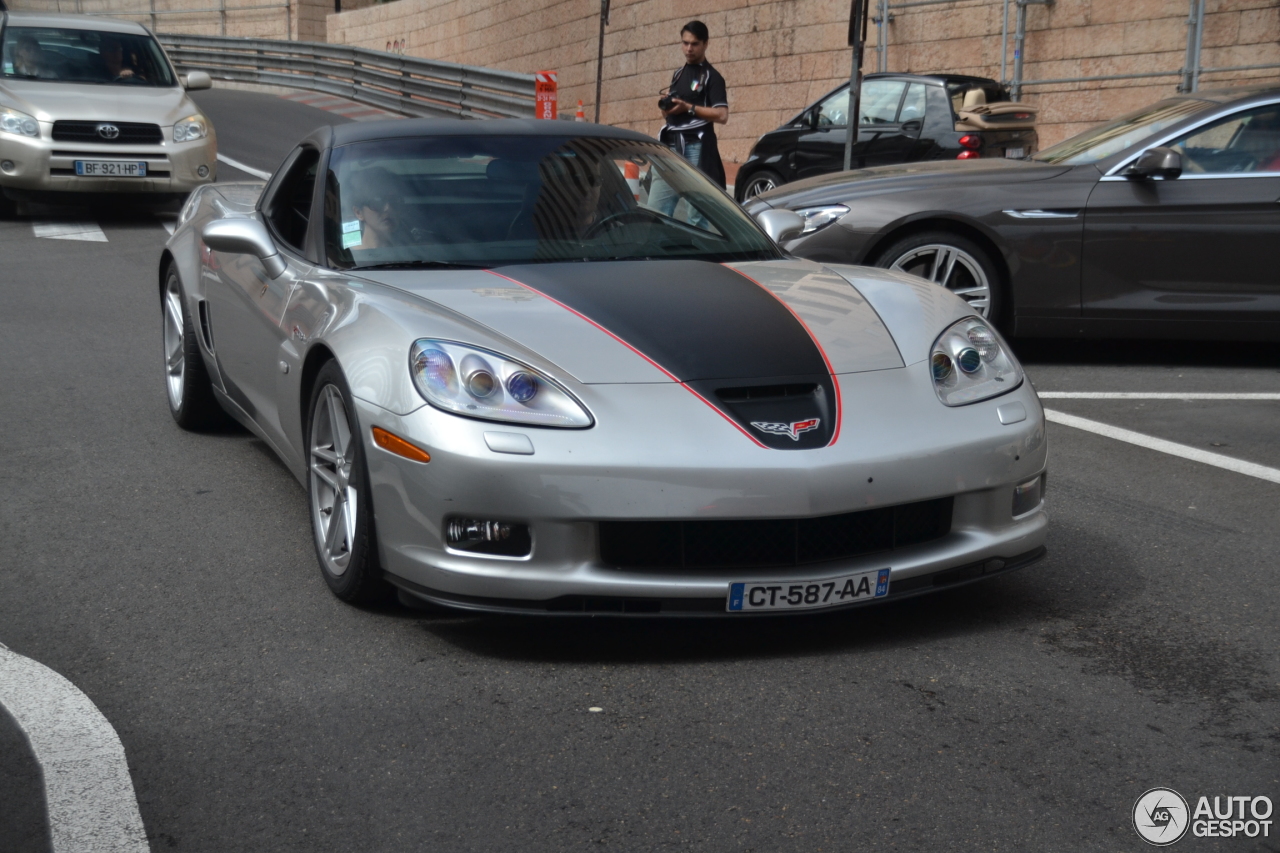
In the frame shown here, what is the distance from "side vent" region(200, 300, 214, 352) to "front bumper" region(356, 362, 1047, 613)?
215 centimetres

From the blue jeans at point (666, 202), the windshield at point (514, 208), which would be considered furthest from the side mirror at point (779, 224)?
the blue jeans at point (666, 202)

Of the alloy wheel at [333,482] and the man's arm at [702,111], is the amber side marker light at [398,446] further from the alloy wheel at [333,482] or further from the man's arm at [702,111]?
the man's arm at [702,111]

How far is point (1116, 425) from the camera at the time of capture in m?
6.07

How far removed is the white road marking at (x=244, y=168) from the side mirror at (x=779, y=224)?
466 inches

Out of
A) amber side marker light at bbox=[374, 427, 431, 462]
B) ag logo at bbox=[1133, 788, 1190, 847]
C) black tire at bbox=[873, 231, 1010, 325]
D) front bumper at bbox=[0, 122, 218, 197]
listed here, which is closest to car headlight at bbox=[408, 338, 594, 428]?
amber side marker light at bbox=[374, 427, 431, 462]

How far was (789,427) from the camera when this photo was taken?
3.40m

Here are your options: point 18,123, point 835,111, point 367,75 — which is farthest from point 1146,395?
point 367,75

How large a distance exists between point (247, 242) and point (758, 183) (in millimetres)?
11183

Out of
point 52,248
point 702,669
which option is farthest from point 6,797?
point 52,248

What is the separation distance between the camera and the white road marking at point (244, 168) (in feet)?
53.4

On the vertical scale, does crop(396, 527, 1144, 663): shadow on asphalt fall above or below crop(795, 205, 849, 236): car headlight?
below

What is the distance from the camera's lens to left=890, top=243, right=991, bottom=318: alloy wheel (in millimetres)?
7410

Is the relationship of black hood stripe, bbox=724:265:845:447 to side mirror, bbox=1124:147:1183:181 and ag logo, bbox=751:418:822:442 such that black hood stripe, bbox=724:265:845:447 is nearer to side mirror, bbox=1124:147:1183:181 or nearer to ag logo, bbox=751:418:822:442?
ag logo, bbox=751:418:822:442

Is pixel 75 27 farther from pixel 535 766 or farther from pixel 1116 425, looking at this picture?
pixel 535 766
